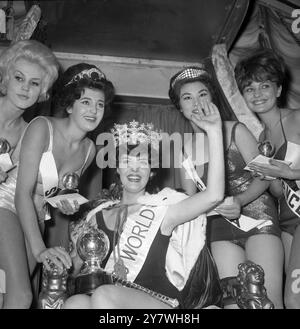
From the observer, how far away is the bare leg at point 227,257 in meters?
1.95

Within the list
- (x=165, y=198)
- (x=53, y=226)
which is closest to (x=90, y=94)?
(x=165, y=198)

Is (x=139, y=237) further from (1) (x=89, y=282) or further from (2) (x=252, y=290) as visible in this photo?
(2) (x=252, y=290)

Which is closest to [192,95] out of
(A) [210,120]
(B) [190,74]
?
(B) [190,74]

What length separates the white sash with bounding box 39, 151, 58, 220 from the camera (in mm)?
1926

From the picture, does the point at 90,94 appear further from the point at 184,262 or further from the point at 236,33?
the point at 236,33

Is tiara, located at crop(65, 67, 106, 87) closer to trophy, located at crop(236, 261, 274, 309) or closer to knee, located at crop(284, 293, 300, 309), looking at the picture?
trophy, located at crop(236, 261, 274, 309)

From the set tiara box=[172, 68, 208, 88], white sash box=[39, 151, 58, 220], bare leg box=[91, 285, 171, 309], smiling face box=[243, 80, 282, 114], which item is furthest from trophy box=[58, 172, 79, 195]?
smiling face box=[243, 80, 282, 114]

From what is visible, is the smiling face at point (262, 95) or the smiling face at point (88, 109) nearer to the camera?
the smiling face at point (88, 109)

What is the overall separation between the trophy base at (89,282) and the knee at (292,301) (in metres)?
0.74

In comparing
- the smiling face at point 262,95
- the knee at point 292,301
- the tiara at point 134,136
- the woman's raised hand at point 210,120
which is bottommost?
the knee at point 292,301

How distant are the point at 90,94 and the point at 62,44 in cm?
132

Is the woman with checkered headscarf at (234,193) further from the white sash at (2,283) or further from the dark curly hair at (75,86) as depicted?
the white sash at (2,283)

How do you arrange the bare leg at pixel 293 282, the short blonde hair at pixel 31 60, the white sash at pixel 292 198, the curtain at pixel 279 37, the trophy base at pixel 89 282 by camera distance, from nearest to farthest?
the trophy base at pixel 89 282 → the bare leg at pixel 293 282 → the white sash at pixel 292 198 → the short blonde hair at pixel 31 60 → the curtain at pixel 279 37

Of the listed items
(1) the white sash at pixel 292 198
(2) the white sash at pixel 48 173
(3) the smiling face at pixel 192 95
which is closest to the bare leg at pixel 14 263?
(2) the white sash at pixel 48 173
